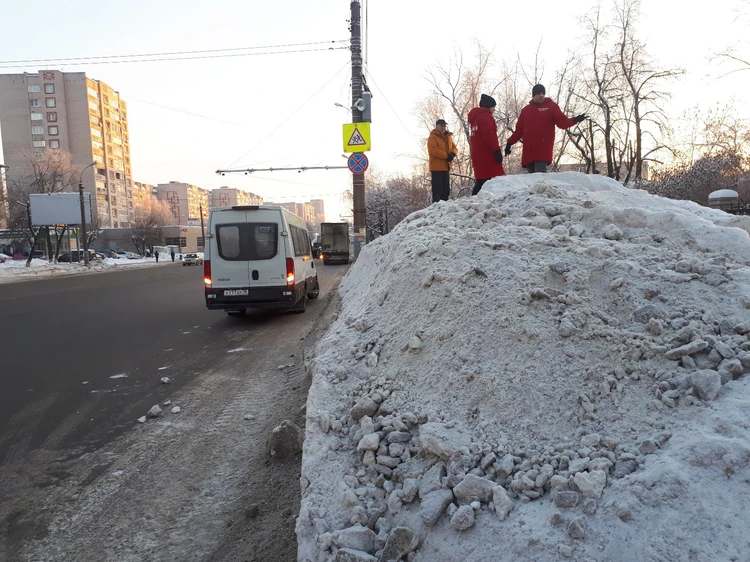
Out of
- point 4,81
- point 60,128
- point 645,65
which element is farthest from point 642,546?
point 4,81

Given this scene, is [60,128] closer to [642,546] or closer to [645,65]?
[645,65]

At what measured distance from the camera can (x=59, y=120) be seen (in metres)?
77.5

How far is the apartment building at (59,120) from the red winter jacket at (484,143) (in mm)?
80410

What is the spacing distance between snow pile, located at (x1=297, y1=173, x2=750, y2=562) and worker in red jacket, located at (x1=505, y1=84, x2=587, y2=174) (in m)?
3.15

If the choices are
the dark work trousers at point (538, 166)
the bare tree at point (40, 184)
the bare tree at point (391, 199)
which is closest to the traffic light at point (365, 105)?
the dark work trousers at point (538, 166)

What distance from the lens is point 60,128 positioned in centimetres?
7812

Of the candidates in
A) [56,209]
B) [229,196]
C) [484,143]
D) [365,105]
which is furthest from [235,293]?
[229,196]

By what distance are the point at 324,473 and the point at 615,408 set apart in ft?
5.38

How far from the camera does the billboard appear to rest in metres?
37.9

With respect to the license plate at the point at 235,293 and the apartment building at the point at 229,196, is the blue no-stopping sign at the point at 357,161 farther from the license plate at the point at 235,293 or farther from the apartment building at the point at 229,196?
the apartment building at the point at 229,196

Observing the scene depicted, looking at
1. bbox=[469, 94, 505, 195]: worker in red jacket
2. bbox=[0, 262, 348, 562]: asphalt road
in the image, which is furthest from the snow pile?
bbox=[469, 94, 505, 195]: worker in red jacket

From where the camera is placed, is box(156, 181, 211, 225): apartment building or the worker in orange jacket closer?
the worker in orange jacket

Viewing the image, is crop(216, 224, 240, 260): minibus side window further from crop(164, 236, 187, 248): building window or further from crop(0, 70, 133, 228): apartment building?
crop(164, 236, 187, 248): building window

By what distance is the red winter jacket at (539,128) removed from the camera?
7324 millimetres
